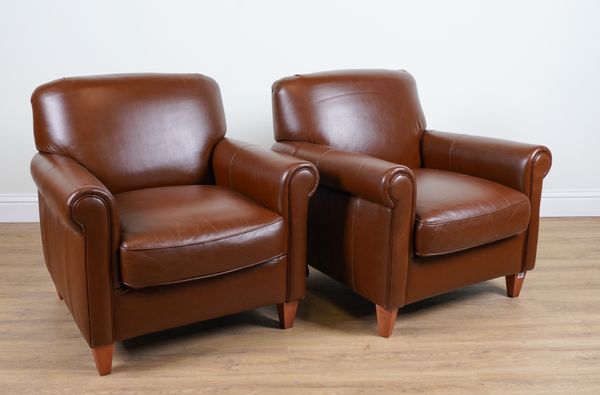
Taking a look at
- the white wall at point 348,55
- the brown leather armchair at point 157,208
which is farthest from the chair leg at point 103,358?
the white wall at point 348,55

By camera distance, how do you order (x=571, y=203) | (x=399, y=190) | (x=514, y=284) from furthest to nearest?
(x=571, y=203)
(x=514, y=284)
(x=399, y=190)

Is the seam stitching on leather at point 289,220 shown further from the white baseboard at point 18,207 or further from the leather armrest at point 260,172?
the white baseboard at point 18,207

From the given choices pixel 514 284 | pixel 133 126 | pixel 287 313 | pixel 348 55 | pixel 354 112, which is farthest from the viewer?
pixel 348 55

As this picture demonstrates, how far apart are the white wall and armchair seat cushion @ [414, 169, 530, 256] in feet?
4.13

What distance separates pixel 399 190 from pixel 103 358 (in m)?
1.09

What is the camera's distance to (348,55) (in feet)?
12.3

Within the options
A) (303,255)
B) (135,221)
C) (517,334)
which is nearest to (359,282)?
(303,255)

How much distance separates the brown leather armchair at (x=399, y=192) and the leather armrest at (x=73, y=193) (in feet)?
2.76

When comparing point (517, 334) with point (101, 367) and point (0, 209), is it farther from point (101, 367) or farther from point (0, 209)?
point (0, 209)

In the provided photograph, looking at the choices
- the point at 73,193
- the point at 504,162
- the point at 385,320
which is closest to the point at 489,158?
the point at 504,162

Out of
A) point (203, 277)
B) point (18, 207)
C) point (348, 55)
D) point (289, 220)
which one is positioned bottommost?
point (18, 207)

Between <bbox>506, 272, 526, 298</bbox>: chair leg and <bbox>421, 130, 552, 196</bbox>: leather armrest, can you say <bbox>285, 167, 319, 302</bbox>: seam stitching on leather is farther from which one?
<bbox>506, 272, 526, 298</bbox>: chair leg

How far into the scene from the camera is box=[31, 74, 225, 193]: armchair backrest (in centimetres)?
259

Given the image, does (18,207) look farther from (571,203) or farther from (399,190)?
(571,203)
